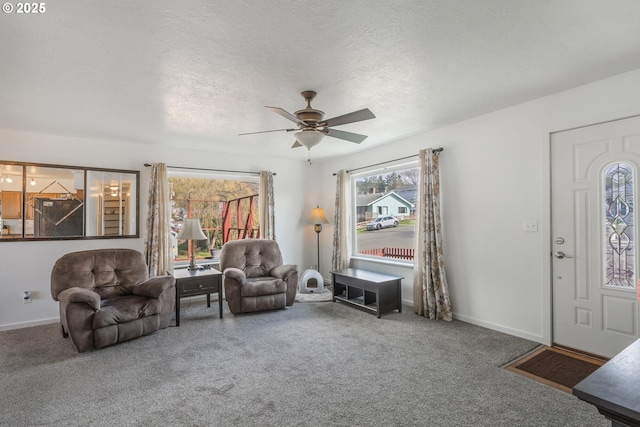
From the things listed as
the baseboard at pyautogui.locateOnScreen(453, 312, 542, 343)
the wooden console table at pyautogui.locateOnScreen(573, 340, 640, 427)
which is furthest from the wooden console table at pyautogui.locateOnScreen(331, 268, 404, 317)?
the wooden console table at pyautogui.locateOnScreen(573, 340, 640, 427)

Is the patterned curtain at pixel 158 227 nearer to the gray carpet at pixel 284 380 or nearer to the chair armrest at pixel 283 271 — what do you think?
the gray carpet at pixel 284 380

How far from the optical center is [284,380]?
2.59 m

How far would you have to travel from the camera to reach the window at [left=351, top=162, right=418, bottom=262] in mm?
4957

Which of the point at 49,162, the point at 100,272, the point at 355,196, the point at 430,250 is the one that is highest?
the point at 49,162

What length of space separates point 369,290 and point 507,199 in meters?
2.01

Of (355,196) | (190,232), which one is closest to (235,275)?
(190,232)

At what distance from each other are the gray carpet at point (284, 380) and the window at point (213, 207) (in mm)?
2019

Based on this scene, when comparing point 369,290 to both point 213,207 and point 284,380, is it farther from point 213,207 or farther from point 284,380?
point 213,207

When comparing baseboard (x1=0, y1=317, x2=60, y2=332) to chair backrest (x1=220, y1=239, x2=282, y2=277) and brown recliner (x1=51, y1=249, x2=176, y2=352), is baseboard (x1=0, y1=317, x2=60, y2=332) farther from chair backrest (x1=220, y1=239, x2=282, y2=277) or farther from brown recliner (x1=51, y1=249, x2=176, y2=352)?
chair backrest (x1=220, y1=239, x2=282, y2=277)

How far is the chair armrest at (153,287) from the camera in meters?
3.69

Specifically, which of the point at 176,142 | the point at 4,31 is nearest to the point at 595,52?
the point at 4,31

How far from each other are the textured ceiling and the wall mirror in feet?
2.45

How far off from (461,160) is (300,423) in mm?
3333

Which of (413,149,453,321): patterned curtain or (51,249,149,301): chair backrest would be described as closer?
(51,249,149,301): chair backrest
